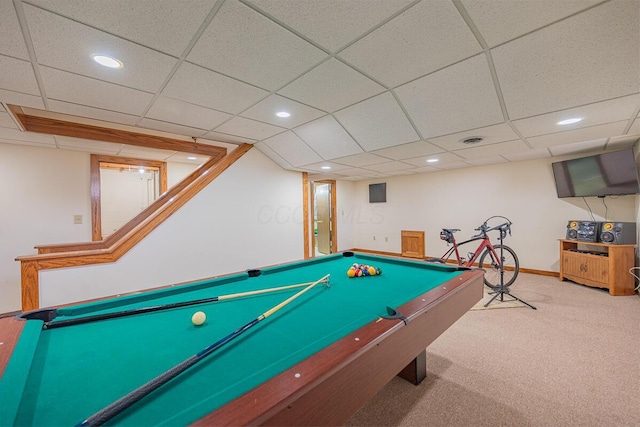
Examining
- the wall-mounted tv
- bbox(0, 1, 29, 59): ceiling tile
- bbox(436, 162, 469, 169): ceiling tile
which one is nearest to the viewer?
bbox(0, 1, 29, 59): ceiling tile

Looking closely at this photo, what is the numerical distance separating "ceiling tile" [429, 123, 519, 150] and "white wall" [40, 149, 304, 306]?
2.52 metres

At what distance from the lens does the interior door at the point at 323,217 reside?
6.71 meters

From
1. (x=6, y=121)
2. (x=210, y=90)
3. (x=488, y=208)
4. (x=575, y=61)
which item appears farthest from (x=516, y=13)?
(x=6, y=121)

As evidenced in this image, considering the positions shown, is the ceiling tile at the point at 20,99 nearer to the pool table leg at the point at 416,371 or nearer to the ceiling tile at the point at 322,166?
the ceiling tile at the point at 322,166

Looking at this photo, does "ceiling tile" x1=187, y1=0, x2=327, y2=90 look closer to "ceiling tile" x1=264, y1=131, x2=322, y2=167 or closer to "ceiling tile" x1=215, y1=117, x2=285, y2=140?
"ceiling tile" x1=215, y1=117, x2=285, y2=140

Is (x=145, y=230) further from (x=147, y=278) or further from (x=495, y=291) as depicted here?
(x=495, y=291)

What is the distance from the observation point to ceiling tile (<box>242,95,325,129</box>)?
236 centimetres

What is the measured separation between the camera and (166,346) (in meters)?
0.95

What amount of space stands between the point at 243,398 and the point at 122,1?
1.77m

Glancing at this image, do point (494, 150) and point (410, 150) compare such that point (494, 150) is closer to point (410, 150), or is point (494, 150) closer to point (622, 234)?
point (410, 150)

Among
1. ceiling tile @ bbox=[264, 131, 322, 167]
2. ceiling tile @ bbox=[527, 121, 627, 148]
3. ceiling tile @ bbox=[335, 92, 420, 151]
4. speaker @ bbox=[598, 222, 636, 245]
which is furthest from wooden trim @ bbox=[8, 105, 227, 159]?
speaker @ bbox=[598, 222, 636, 245]

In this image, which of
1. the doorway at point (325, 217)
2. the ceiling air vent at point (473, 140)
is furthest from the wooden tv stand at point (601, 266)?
the doorway at point (325, 217)

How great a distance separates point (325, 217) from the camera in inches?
273

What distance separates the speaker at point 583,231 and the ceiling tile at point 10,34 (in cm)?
596
